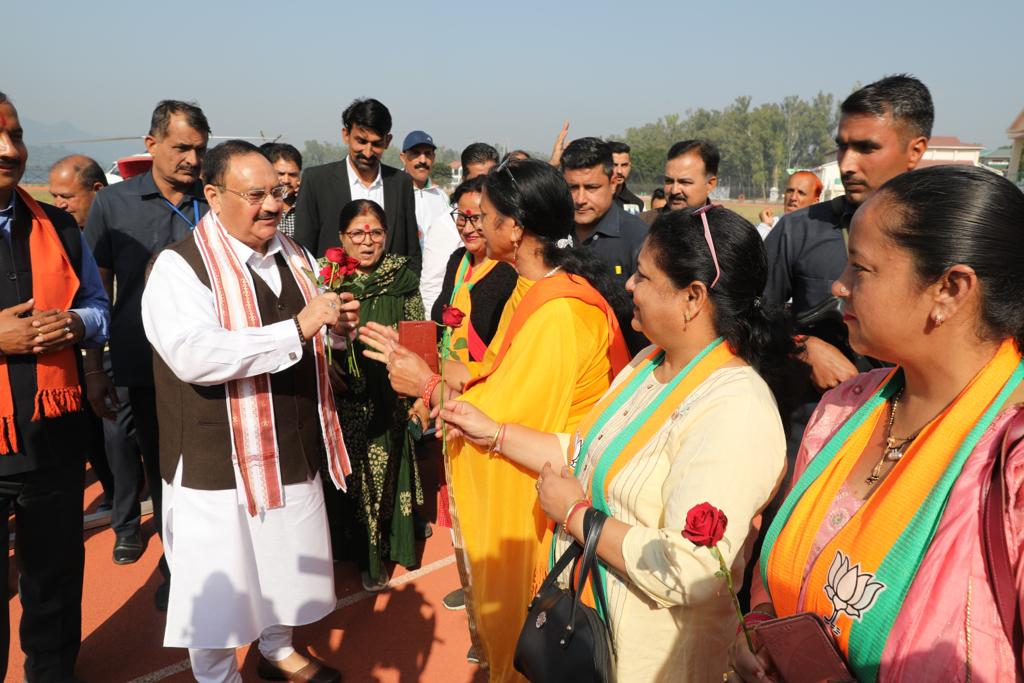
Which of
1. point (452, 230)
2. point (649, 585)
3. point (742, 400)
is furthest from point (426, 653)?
point (452, 230)

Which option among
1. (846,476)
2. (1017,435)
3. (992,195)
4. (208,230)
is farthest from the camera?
(208,230)

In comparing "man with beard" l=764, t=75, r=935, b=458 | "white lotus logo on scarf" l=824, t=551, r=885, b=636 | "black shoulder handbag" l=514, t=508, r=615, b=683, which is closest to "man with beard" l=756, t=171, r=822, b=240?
"man with beard" l=764, t=75, r=935, b=458

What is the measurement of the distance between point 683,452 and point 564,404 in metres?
0.81

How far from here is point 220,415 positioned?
2.65 m

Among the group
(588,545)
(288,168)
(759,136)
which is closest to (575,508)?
(588,545)

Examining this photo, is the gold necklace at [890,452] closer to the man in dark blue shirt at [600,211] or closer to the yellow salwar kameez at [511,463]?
the yellow salwar kameez at [511,463]

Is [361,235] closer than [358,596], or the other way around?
[358,596]

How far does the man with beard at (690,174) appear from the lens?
4.65 m

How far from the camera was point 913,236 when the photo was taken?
1.37 metres

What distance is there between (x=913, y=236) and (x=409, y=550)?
11.9 ft

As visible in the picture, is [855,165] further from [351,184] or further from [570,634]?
[351,184]

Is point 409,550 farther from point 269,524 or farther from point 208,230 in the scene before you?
point 208,230

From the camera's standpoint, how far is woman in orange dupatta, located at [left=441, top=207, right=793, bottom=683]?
5.45ft

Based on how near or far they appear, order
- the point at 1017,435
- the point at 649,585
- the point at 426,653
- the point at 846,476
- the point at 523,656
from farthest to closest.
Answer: the point at 426,653
the point at 523,656
the point at 649,585
the point at 846,476
the point at 1017,435
